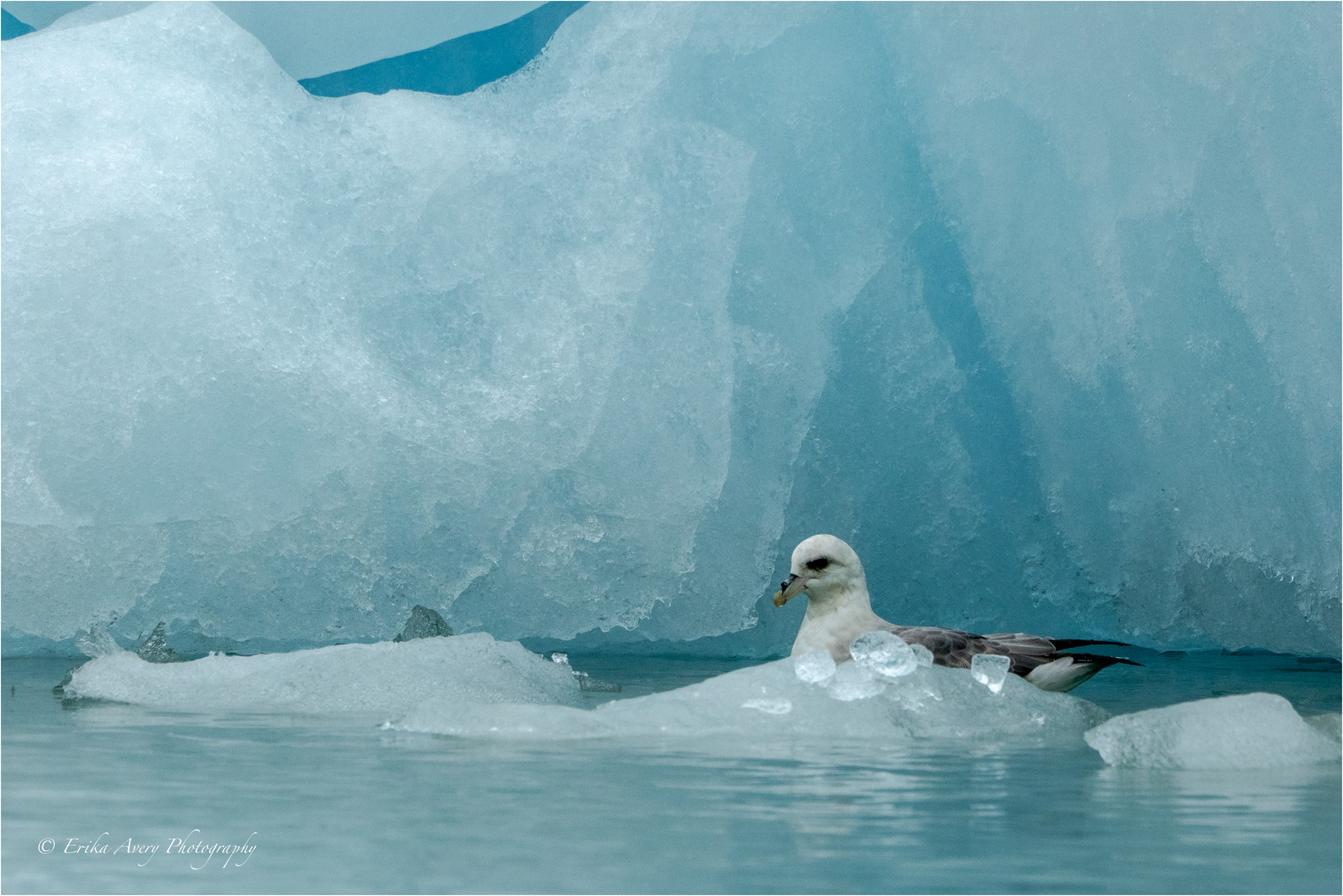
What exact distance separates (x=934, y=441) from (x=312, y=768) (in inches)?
150

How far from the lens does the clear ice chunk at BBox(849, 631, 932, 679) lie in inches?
126

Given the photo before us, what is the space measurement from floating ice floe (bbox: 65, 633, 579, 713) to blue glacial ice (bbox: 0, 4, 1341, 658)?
1.19 meters

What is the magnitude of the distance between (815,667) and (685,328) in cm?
241

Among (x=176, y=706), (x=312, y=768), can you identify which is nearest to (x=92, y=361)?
(x=176, y=706)

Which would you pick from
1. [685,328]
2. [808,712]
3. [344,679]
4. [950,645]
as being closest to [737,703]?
[808,712]

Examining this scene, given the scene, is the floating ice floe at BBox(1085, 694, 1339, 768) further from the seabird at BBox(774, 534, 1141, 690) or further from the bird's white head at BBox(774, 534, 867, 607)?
the bird's white head at BBox(774, 534, 867, 607)

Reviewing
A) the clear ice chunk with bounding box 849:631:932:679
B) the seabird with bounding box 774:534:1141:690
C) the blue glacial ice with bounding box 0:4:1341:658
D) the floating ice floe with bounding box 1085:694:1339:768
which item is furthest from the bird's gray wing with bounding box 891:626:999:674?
the blue glacial ice with bounding box 0:4:1341:658

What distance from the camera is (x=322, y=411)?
5.06 meters

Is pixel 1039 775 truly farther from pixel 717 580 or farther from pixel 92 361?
pixel 92 361

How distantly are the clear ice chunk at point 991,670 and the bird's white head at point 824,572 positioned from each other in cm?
67

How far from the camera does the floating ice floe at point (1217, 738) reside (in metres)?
2.66

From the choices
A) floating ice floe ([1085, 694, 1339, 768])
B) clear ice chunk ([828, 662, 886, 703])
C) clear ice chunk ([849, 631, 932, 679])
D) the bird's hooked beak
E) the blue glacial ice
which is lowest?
floating ice floe ([1085, 694, 1339, 768])

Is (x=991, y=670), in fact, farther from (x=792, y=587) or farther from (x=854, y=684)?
(x=792, y=587)

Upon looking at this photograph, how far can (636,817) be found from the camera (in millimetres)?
2033
